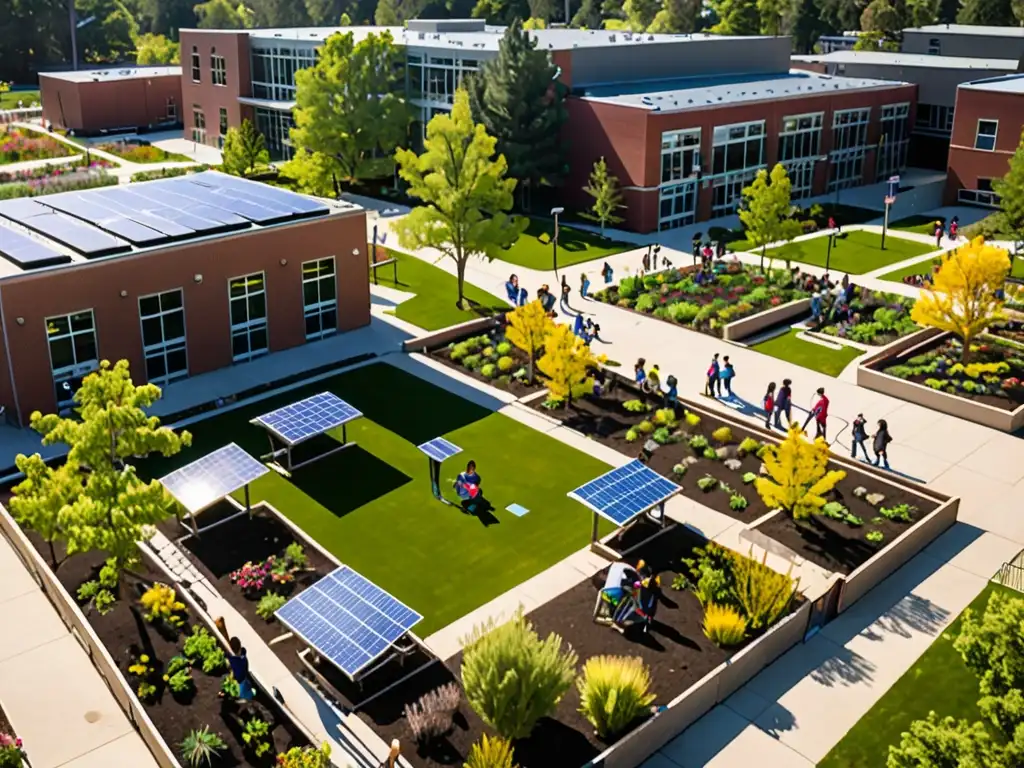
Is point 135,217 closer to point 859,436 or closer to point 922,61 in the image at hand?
point 859,436

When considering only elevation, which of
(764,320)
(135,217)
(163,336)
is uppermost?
(135,217)

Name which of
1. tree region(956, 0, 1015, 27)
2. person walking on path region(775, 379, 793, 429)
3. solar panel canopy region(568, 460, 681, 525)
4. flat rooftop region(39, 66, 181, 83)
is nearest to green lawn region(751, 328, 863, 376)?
person walking on path region(775, 379, 793, 429)

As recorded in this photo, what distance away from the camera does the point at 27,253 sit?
27.3 m

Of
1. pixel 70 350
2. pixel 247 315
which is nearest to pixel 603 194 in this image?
pixel 247 315

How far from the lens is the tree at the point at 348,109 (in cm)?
5109

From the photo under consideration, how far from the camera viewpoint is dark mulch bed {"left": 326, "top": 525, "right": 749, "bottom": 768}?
16.4 meters

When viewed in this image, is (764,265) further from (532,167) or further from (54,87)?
(54,87)

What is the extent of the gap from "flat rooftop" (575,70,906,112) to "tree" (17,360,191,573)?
3334 centimetres

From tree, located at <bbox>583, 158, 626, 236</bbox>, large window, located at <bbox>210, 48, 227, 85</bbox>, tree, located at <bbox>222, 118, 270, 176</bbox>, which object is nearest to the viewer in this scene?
tree, located at <bbox>583, 158, 626, 236</bbox>

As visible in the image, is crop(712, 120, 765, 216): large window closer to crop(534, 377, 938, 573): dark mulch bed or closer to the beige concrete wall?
crop(534, 377, 938, 573): dark mulch bed

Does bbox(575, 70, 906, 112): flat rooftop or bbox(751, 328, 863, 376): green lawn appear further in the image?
bbox(575, 70, 906, 112): flat rooftop

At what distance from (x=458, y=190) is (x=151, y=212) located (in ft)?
33.5

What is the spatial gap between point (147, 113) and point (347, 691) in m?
65.8

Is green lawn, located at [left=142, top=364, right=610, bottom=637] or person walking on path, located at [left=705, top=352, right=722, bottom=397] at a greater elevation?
person walking on path, located at [left=705, top=352, right=722, bottom=397]
